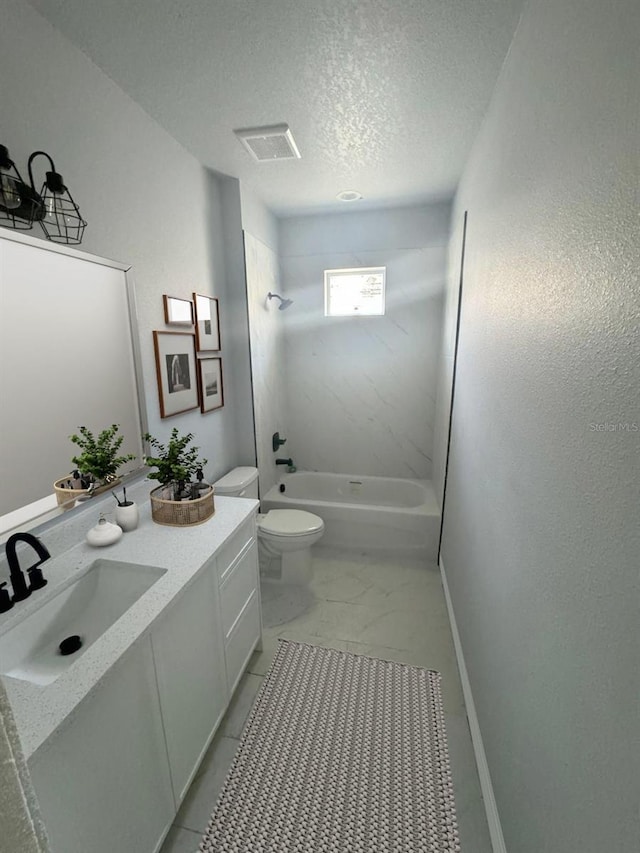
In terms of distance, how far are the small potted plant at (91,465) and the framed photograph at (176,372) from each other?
0.40 m

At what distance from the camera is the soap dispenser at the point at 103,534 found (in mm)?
1403

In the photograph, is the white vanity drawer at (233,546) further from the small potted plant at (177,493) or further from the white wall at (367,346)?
the white wall at (367,346)

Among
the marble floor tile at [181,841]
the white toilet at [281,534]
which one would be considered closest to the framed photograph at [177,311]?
the white toilet at [281,534]

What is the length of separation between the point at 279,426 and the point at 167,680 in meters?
2.37

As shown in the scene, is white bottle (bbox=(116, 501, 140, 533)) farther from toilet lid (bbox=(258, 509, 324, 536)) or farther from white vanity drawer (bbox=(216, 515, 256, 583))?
toilet lid (bbox=(258, 509, 324, 536))

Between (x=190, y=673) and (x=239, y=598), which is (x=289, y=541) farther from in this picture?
(x=190, y=673)

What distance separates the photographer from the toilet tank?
7.91 feet

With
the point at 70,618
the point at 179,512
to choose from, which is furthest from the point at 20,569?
the point at 179,512

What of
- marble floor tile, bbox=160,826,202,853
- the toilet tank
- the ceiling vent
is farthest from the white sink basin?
the ceiling vent

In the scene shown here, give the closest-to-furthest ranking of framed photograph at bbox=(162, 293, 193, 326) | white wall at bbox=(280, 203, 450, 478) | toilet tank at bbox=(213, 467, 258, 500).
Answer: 1. framed photograph at bbox=(162, 293, 193, 326)
2. toilet tank at bbox=(213, 467, 258, 500)
3. white wall at bbox=(280, 203, 450, 478)

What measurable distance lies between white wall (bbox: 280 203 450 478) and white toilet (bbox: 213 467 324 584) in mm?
1069

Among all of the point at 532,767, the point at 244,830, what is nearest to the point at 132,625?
the point at 244,830

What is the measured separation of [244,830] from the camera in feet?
4.22

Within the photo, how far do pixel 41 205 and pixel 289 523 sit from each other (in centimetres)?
204
